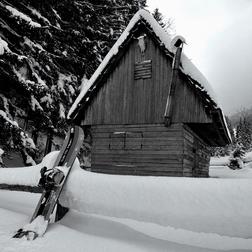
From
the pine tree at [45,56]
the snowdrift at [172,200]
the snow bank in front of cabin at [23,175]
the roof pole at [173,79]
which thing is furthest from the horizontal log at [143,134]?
the snowdrift at [172,200]

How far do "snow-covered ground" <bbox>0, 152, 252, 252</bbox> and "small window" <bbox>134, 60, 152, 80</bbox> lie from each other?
7.19 meters

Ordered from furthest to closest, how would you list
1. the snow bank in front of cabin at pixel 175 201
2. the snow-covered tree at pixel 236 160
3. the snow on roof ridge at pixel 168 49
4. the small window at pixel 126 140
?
the snow-covered tree at pixel 236 160 < the small window at pixel 126 140 < the snow on roof ridge at pixel 168 49 < the snow bank in front of cabin at pixel 175 201

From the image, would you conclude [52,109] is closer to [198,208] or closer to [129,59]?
[129,59]

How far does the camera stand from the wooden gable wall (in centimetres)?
869

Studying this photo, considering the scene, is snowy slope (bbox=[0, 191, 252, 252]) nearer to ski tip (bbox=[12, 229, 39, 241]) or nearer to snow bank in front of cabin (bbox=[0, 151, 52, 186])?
ski tip (bbox=[12, 229, 39, 241])

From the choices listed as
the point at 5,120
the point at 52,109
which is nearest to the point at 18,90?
the point at 52,109

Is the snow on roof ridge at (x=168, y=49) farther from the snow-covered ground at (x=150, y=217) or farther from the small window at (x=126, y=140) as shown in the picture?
the snow-covered ground at (x=150, y=217)

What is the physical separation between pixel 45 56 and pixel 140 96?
179 inches

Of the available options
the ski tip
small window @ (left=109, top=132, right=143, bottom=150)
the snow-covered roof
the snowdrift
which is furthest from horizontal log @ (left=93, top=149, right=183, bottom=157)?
the ski tip

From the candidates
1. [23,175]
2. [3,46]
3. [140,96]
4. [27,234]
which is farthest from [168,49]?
[27,234]

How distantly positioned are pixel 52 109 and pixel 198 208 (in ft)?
35.2

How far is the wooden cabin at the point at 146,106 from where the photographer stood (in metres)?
8.65

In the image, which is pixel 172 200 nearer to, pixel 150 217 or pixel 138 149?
pixel 150 217

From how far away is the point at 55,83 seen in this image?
1341cm
